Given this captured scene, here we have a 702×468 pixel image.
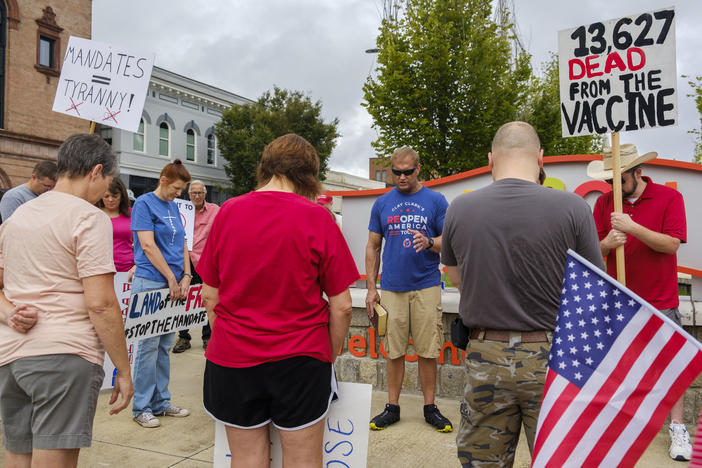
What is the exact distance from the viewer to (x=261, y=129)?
28828 millimetres

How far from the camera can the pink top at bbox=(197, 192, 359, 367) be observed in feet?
6.85

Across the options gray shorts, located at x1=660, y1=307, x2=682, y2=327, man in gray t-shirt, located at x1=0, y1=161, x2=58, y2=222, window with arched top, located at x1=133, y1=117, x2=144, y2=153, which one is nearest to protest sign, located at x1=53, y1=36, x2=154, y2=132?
man in gray t-shirt, located at x1=0, y1=161, x2=58, y2=222

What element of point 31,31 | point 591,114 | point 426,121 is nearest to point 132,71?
point 591,114

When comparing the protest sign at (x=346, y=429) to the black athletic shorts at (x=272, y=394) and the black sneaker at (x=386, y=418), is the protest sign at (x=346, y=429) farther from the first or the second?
the black sneaker at (x=386, y=418)

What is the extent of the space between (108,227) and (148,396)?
2.50m

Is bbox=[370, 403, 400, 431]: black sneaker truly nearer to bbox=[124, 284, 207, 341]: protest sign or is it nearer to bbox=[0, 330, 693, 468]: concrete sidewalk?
bbox=[0, 330, 693, 468]: concrete sidewalk

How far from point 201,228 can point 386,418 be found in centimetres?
357

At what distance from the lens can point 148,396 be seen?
432cm

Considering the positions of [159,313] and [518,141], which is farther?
[159,313]

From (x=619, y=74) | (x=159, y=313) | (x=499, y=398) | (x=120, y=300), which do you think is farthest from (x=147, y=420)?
(x=619, y=74)

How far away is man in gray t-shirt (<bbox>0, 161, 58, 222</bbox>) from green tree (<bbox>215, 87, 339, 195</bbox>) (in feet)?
79.3

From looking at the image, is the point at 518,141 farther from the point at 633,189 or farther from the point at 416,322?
the point at 416,322

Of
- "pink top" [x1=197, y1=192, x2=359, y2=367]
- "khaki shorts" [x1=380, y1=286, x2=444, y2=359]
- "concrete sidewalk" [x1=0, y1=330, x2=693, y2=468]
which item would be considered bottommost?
"concrete sidewalk" [x1=0, y1=330, x2=693, y2=468]

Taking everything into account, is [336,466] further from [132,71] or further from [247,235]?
[132,71]
